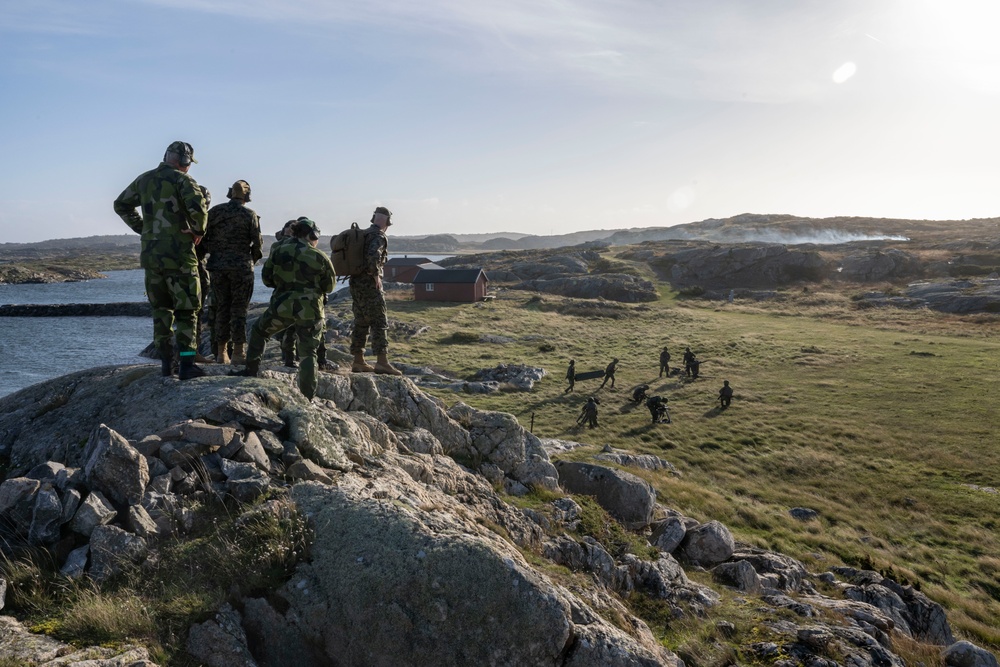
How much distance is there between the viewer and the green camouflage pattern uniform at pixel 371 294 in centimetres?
938

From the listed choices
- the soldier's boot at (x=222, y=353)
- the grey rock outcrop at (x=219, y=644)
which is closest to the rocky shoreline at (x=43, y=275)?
the soldier's boot at (x=222, y=353)

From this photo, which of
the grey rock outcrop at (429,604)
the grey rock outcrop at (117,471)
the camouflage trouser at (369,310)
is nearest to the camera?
the grey rock outcrop at (429,604)

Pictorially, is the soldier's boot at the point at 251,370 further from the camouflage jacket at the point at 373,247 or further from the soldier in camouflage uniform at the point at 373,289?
the camouflage jacket at the point at 373,247

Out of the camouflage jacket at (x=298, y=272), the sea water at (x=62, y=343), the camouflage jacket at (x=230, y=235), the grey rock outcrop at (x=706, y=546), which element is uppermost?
the camouflage jacket at (x=230, y=235)

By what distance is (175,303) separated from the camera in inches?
281

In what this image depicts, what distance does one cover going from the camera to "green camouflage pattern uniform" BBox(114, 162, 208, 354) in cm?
684

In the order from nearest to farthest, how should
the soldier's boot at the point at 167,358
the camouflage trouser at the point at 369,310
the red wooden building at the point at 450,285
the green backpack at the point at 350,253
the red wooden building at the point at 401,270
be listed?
the soldier's boot at the point at 167,358 < the green backpack at the point at 350,253 < the camouflage trouser at the point at 369,310 < the red wooden building at the point at 450,285 < the red wooden building at the point at 401,270

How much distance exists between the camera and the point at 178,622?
14.1 feet

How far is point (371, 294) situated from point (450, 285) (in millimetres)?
54537

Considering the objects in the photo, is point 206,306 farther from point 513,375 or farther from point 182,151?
point 513,375

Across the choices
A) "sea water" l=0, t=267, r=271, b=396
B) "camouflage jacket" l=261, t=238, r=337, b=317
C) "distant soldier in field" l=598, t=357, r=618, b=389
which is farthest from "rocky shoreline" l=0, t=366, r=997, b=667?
"sea water" l=0, t=267, r=271, b=396

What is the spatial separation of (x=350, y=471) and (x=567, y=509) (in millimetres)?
3825

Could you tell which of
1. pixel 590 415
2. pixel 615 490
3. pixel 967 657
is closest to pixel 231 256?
pixel 615 490

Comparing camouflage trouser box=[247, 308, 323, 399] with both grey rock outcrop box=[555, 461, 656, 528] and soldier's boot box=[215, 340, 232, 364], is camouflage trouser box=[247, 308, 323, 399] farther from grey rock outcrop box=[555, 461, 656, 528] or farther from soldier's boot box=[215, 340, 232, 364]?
grey rock outcrop box=[555, 461, 656, 528]
